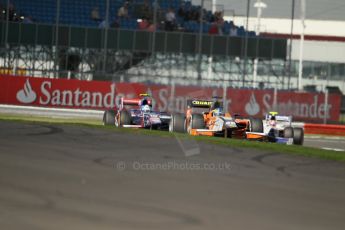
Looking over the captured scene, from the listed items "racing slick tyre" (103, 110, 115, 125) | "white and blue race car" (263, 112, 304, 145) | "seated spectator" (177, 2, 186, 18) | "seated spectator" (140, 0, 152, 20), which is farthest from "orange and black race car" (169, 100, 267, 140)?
"seated spectator" (177, 2, 186, 18)

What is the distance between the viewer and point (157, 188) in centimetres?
735

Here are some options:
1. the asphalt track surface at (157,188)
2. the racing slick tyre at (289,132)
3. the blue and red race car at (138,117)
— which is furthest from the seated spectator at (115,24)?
the asphalt track surface at (157,188)

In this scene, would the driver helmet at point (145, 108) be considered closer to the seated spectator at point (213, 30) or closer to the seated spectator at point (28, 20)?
the seated spectator at point (213, 30)

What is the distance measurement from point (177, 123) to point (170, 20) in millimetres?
17473

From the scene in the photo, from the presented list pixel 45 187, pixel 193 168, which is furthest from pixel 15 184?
pixel 193 168

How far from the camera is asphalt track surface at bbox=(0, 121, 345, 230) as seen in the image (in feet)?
19.2

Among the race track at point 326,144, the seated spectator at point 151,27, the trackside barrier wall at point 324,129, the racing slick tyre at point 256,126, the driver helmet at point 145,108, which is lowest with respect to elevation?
the race track at point 326,144

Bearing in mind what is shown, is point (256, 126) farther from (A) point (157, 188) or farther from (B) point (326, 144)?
(A) point (157, 188)

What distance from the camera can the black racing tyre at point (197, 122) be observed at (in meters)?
18.3

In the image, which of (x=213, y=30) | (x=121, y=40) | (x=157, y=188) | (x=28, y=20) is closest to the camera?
(x=157, y=188)

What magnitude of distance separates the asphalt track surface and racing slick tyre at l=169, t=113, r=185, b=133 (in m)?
6.84

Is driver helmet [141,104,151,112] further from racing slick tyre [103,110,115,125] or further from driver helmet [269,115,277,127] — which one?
driver helmet [269,115,277,127]


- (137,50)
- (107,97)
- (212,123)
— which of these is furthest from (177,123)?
(137,50)

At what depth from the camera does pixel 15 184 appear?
6941 millimetres
